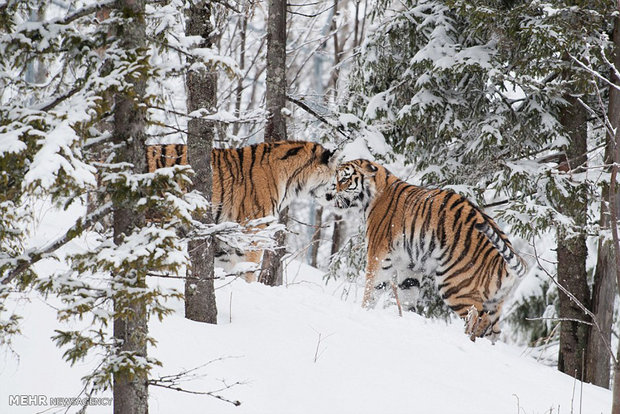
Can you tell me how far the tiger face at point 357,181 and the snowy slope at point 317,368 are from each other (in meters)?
2.39

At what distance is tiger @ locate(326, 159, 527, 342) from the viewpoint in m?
6.94

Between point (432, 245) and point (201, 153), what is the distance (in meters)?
3.38

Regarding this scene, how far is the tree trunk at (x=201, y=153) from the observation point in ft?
15.5

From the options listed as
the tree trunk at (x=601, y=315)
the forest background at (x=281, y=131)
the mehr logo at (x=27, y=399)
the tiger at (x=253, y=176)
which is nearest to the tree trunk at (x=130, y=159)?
the forest background at (x=281, y=131)

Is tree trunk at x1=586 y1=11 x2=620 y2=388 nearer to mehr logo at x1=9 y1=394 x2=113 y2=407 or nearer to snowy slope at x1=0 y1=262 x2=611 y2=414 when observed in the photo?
snowy slope at x1=0 y1=262 x2=611 y2=414

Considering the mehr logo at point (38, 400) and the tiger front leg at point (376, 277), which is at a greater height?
the tiger front leg at point (376, 277)

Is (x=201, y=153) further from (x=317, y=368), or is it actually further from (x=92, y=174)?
(x=92, y=174)

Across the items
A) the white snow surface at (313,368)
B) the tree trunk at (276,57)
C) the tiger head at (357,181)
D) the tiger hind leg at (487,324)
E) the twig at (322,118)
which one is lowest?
the tiger hind leg at (487,324)

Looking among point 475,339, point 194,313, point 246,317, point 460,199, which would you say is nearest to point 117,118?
point 194,313

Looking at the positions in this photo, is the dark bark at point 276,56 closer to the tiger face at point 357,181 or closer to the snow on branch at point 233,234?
the tiger face at point 357,181

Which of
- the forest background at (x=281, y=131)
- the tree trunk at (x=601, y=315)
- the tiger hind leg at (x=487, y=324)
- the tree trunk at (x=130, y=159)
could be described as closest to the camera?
the forest background at (x=281, y=131)

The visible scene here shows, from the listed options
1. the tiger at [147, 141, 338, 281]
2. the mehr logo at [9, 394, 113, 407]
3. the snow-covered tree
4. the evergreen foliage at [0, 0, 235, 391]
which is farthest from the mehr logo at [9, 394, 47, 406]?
the snow-covered tree

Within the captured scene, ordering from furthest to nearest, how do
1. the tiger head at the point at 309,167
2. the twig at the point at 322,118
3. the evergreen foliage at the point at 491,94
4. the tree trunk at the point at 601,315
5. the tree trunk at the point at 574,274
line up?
the twig at the point at 322,118 < the tiger head at the point at 309,167 < the tree trunk at the point at 574,274 < the tree trunk at the point at 601,315 < the evergreen foliage at the point at 491,94

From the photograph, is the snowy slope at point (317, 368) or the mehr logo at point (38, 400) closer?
the mehr logo at point (38, 400)
